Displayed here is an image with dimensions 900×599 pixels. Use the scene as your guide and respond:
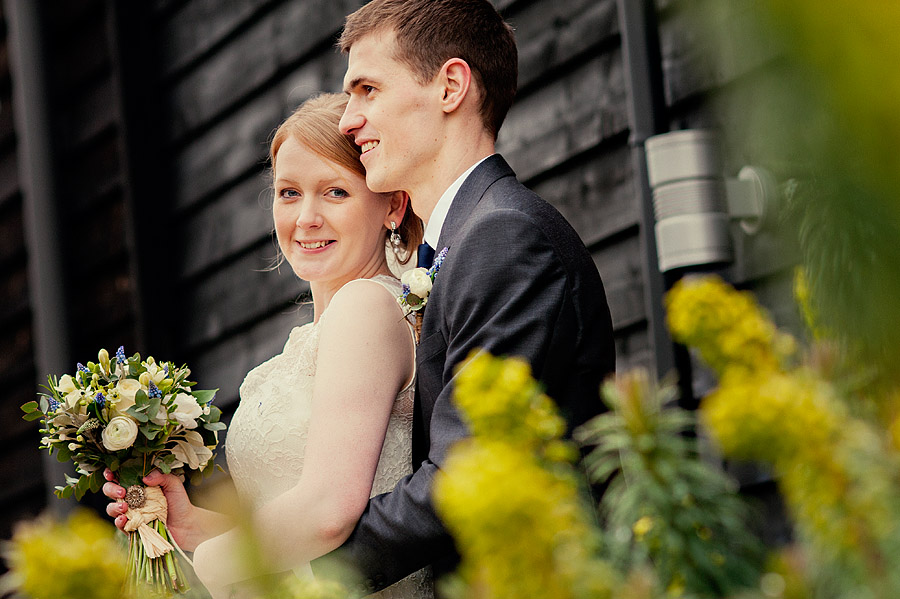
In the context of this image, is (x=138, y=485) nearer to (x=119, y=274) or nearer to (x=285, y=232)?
(x=285, y=232)

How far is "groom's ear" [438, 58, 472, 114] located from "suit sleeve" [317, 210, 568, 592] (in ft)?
1.34

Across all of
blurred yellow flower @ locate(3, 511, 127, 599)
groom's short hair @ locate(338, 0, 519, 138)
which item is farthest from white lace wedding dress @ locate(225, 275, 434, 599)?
blurred yellow flower @ locate(3, 511, 127, 599)

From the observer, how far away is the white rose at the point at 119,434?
2.20 meters

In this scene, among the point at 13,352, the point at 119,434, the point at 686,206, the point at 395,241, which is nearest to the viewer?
the point at 119,434

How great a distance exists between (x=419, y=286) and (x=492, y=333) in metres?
0.30

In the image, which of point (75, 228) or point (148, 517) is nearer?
point (148, 517)

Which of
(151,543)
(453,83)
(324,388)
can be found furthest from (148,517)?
(453,83)

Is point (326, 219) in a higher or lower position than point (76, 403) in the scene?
higher

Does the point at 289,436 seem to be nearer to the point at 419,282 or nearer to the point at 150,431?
the point at 150,431

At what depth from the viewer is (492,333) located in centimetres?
187

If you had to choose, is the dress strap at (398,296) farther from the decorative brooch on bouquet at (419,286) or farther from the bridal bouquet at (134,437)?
the bridal bouquet at (134,437)

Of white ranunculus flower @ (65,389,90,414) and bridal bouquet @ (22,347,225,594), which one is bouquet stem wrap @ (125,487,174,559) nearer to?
bridal bouquet @ (22,347,225,594)

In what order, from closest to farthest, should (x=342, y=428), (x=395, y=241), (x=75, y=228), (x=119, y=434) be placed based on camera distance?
(x=342, y=428)
(x=119, y=434)
(x=395, y=241)
(x=75, y=228)

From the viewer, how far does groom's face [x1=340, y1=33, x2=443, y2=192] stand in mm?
2309
